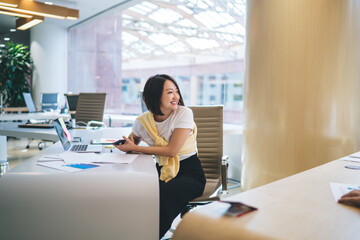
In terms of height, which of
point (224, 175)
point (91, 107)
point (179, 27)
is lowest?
point (224, 175)

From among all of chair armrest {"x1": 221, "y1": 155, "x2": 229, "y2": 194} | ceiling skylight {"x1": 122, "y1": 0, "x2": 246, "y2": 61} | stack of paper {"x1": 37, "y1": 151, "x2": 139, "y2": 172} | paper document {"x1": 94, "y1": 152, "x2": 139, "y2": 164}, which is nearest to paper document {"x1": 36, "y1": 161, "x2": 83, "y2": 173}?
stack of paper {"x1": 37, "y1": 151, "x2": 139, "y2": 172}

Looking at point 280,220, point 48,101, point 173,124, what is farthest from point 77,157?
point 48,101

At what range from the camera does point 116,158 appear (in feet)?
6.53

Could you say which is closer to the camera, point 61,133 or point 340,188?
point 340,188

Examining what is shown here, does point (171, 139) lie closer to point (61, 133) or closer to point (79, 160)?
point (79, 160)

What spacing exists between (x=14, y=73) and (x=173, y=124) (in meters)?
9.54

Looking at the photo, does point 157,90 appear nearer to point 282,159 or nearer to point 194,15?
point 282,159

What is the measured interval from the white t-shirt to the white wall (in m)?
8.77

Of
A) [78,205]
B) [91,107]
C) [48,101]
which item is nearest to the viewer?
[78,205]

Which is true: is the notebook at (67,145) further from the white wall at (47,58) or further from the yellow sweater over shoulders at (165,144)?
the white wall at (47,58)

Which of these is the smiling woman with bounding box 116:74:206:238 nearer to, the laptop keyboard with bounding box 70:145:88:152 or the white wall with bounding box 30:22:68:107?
the laptop keyboard with bounding box 70:145:88:152

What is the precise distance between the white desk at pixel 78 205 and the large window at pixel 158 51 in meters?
5.89

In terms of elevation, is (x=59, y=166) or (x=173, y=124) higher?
(x=173, y=124)

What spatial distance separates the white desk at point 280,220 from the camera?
2.70 ft
